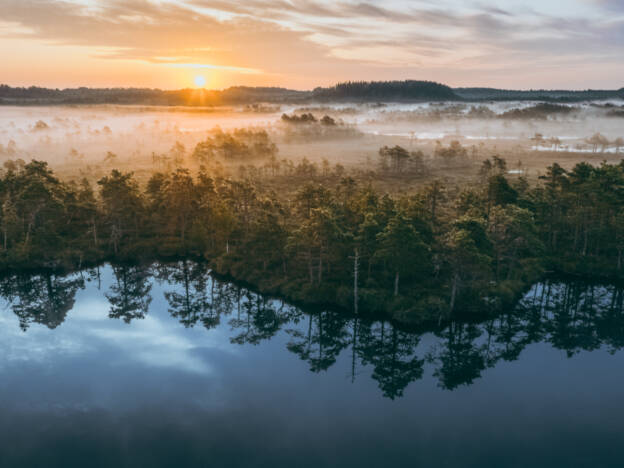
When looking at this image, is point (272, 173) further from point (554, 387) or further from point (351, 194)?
point (554, 387)

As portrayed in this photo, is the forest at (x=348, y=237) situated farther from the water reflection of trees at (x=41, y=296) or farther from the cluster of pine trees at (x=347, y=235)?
the water reflection of trees at (x=41, y=296)

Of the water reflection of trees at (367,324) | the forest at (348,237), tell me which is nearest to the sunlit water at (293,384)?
the water reflection of trees at (367,324)

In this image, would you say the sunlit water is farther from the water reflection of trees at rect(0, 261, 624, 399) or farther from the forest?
the forest

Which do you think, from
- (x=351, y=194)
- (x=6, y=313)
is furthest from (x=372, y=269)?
(x=6, y=313)

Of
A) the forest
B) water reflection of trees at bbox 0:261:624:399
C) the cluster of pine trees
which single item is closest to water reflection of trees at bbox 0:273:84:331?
water reflection of trees at bbox 0:261:624:399

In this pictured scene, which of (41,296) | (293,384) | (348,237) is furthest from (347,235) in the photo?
(41,296)
